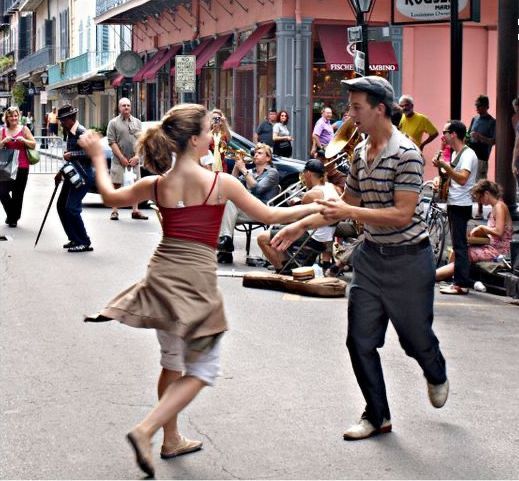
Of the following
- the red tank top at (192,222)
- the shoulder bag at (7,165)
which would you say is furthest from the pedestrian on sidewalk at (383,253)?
the shoulder bag at (7,165)

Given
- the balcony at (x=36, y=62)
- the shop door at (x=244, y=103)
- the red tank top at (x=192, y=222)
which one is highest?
the balcony at (x=36, y=62)

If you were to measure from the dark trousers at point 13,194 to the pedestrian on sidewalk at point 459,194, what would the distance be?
7572 millimetres

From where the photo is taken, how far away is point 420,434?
6.55 m

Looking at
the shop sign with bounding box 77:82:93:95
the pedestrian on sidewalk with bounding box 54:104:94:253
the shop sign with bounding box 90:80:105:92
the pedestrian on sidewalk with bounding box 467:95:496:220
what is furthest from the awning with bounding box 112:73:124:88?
the pedestrian on sidewalk with bounding box 54:104:94:253

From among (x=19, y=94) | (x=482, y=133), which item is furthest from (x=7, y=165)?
(x=19, y=94)

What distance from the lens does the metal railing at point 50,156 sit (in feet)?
120

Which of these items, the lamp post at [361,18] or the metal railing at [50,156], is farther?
the metal railing at [50,156]

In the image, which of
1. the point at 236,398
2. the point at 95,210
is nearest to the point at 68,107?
the point at 95,210

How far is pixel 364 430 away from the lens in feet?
21.2

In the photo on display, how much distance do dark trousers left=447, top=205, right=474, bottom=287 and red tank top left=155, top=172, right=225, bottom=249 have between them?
21.5 feet

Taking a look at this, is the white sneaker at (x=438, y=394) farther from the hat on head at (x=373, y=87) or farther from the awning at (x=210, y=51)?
the awning at (x=210, y=51)

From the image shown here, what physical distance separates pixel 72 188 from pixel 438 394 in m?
9.20

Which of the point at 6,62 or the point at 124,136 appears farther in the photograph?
the point at 6,62

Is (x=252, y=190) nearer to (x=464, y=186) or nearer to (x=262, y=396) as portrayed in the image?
(x=464, y=186)
